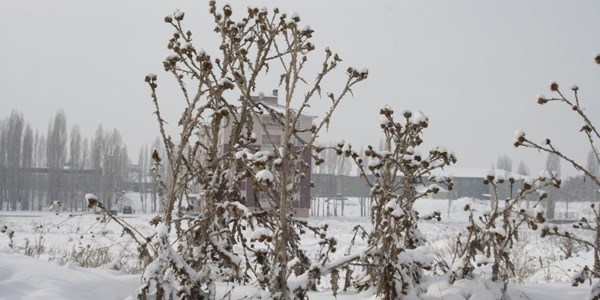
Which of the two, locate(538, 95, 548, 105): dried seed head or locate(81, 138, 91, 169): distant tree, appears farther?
locate(81, 138, 91, 169): distant tree

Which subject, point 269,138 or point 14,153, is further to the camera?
point 14,153

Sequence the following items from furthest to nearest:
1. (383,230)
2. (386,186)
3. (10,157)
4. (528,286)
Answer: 1. (10,157)
2. (528,286)
3. (386,186)
4. (383,230)

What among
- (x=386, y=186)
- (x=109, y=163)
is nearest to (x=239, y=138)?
(x=386, y=186)

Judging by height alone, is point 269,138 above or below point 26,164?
below

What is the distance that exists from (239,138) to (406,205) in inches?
50.6

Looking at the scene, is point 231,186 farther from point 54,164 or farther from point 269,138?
point 54,164

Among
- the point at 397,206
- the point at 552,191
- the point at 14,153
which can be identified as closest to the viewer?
the point at 397,206

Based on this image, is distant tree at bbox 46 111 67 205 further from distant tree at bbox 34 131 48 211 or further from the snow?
the snow

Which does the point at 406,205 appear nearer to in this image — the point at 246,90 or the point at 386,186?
the point at 386,186

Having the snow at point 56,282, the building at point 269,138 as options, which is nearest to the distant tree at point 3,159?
the building at point 269,138

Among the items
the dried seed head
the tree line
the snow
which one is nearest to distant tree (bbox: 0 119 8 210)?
the tree line

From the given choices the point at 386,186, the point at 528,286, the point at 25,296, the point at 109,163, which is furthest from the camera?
the point at 109,163

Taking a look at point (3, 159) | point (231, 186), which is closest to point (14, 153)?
point (3, 159)

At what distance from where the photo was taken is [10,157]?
4462 centimetres
